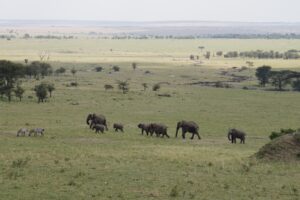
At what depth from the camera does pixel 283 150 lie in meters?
28.2

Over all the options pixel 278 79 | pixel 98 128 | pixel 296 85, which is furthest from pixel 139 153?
pixel 278 79

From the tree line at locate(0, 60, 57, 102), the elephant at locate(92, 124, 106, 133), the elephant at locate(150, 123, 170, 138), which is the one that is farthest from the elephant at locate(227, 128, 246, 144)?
the tree line at locate(0, 60, 57, 102)

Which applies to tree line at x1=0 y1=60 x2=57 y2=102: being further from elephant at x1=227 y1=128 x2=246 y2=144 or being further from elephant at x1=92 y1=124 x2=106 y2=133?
elephant at x1=227 y1=128 x2=246 y2=144

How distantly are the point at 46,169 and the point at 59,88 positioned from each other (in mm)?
55346

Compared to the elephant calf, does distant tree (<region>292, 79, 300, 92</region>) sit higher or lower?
higher

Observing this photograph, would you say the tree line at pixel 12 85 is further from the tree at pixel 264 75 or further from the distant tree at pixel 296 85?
the tree at pixel 264 75

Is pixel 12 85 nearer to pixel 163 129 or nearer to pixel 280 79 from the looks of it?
pixel 163 129

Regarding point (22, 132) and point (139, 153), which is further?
point (22, 132)

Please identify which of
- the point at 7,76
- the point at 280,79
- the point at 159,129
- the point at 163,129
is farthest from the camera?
the point at 280,79

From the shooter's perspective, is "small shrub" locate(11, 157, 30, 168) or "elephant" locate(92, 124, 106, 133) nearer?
"small shrub" locate(11, 157, 30, 168)

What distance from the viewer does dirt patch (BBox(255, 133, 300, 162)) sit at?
27.8 metres

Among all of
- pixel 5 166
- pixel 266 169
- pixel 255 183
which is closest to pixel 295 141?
pixel 266 169

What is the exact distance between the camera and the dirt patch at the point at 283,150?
27766 millimetres

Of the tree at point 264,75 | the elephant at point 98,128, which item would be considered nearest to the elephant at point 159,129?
the elephant at point 98,128
